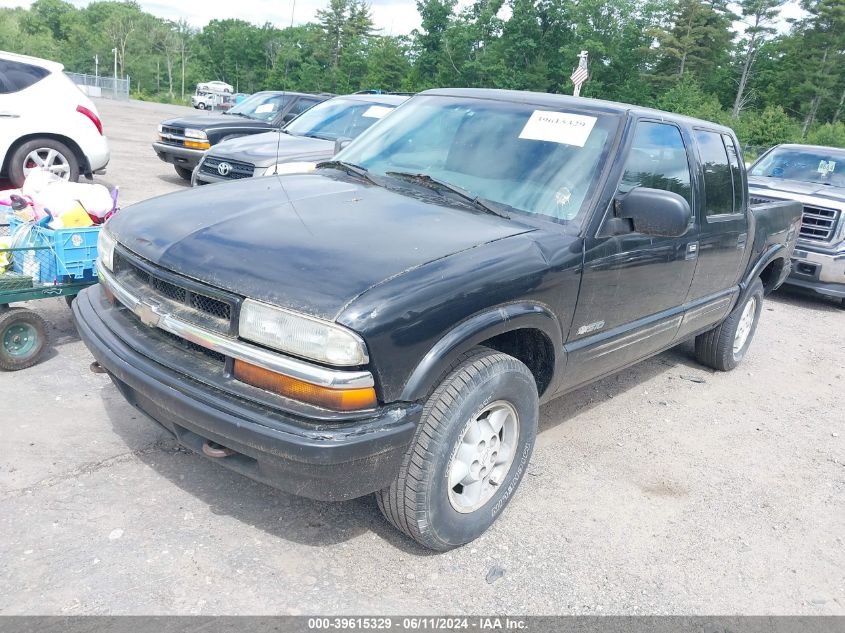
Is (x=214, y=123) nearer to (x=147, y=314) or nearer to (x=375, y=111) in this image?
(x=375, y=111)

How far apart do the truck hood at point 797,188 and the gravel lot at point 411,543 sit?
17.6ft

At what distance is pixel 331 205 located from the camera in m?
3.26

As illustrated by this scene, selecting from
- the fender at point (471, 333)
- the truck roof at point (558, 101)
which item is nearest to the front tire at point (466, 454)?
the fender at point (471, 333)

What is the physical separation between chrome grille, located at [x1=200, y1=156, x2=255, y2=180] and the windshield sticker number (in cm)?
777

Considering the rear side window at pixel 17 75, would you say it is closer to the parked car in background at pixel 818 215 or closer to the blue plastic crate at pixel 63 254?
the blue plastic crate at pixel 63 254

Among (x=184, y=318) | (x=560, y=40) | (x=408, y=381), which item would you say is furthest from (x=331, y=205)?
(x=560, y=40)

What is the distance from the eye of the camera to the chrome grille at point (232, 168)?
28.0 ft

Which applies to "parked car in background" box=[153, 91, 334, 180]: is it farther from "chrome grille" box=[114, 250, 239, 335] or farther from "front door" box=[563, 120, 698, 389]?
"chrome grille" box=[114, 250, 239, 335]

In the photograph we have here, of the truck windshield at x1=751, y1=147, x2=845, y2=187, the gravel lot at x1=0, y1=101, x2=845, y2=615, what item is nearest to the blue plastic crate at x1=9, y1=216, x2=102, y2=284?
the gravel lot at x1=0, y1=101, x2=845, y2=615

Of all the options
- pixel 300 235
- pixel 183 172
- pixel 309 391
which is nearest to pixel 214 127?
pixel 183 172

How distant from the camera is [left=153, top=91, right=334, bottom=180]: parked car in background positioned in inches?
429

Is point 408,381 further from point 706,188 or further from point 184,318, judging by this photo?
point 706,188

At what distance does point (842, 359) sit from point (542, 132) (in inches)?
184

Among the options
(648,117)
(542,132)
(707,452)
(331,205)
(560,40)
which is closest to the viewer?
(331,205)
